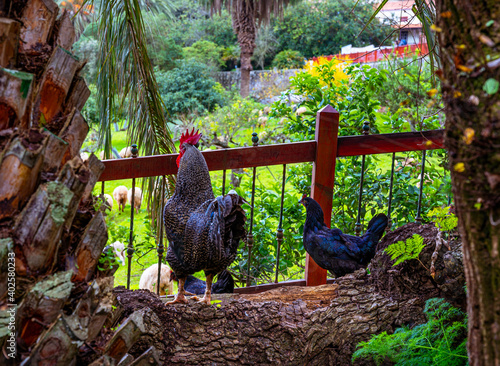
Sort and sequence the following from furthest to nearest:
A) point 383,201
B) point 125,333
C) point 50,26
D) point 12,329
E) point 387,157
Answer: point 387,157, point 383,201, point 125,333, point 50,26, point 12,329

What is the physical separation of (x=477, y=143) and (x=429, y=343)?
1417mm

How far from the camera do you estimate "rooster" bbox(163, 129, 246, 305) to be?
271 cm

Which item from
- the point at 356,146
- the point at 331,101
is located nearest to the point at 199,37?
the point at 331,101

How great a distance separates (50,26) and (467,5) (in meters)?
1.49

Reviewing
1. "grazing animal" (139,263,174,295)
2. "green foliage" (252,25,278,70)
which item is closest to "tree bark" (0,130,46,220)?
"grazing animal" (139,263,174,295)

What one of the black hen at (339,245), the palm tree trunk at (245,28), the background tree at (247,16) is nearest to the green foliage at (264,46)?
the palm tree trunk at (245,28)

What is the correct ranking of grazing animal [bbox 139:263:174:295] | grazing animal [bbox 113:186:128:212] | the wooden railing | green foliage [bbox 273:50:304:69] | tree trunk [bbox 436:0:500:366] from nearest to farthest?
tree trunk [bbox 436:0:500:366], the wooden railing, grazing animal [bbox 139:263:174:295], grazing animal [bbox 113:186:128:212], green foliage [bbox 273:50:304:69]

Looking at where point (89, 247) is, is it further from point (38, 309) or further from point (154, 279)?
point (154, 279)

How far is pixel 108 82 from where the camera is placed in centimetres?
362

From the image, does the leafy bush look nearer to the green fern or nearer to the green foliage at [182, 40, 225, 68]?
the green foliage at [182, 40, 225, 68]

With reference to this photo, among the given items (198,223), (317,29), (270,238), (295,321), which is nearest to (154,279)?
(270,238)

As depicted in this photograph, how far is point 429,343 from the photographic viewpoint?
2256 mm

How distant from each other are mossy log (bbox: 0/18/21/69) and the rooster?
4.40 feet

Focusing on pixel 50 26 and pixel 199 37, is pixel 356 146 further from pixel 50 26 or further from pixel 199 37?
pixel 199 37
